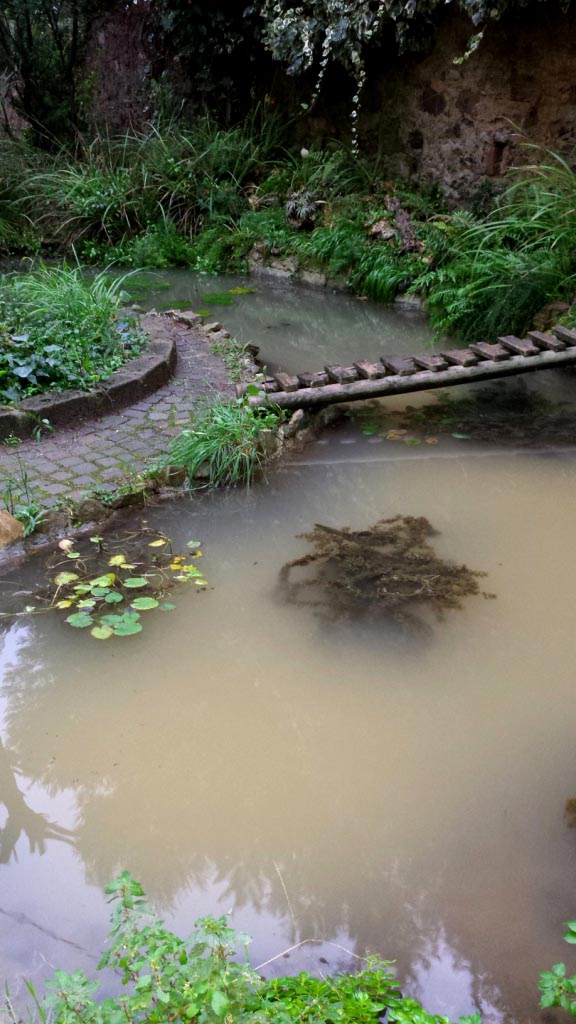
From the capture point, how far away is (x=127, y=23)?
10578mm

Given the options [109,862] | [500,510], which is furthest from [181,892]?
[500,510]

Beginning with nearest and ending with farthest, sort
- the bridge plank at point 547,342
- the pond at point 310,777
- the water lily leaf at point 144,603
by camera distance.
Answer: the pond at point 310,777, the water lily leaf at point 144,603, the bridge plank at point 547,342

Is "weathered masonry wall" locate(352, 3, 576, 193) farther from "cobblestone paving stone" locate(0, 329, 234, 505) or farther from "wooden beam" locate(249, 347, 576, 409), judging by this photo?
"cobblestone paving stone" locate(0, 329, 234, 505)

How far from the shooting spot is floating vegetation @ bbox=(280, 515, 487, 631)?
3.29 metres

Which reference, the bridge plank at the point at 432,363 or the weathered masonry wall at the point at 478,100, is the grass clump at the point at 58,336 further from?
the weathered masonry wall at the point at 478,100

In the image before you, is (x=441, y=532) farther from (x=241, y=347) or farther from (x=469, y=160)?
(x=469, y=160)

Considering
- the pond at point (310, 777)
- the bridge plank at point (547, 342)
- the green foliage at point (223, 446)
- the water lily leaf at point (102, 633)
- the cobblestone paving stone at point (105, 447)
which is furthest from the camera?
the bridge plank at point (547, 342)

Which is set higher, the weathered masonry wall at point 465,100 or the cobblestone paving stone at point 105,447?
the weathered masonry wall at point 465,100

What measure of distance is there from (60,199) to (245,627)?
7.30 metres

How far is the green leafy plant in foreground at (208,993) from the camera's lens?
167cm

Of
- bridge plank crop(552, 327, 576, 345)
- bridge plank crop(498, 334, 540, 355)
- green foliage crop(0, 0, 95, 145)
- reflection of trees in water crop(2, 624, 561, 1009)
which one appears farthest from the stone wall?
reflection of trees in water crop(2, 624, 561, 1009)

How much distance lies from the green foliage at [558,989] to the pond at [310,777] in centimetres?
10

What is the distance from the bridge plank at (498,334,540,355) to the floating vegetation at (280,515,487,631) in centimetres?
165

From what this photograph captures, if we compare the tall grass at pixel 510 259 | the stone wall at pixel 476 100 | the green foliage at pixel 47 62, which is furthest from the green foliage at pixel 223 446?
the green foliage at pixel 47 62
